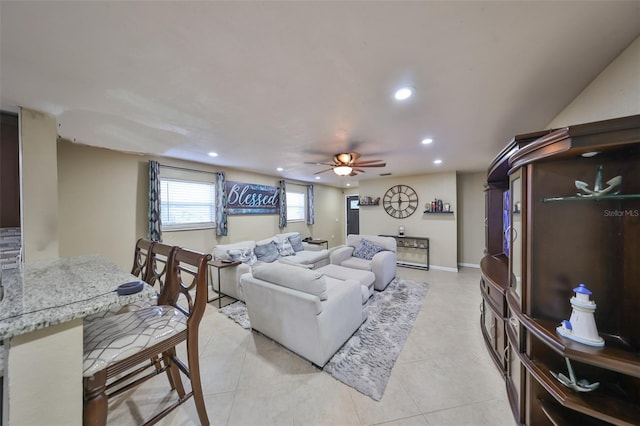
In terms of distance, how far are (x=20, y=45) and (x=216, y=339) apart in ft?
8.90

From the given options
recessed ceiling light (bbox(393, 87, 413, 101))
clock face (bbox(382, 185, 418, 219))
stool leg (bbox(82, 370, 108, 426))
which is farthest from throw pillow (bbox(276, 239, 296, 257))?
recessed ceiling light (bbox(393, 87, 413, 101))

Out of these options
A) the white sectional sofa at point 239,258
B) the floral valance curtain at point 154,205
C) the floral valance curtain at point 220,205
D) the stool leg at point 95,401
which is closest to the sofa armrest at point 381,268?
the white sectional sofa at point 239,258

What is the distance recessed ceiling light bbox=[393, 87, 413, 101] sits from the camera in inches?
61.8

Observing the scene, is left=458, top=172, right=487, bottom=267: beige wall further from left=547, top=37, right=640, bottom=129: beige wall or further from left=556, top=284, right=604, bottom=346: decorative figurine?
left=556, top=284, right=604, bottom=346: decorative figurine

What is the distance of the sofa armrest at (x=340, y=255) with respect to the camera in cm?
416

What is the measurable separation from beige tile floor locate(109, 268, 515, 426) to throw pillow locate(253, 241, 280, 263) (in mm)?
1642

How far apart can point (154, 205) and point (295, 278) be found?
2.76 m

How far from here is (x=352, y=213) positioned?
312 inches

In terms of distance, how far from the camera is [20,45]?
44.0 inches

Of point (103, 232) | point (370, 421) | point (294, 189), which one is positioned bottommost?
point (370, 421)

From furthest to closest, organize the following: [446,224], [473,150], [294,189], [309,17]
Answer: [294,189], [446,224], [473,150], [309,17]

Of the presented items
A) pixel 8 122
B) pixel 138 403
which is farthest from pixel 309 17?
pixel 8 122

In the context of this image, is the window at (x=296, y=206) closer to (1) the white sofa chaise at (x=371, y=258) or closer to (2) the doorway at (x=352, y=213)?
(1) the white sofa chaise at (x=371, y=258)

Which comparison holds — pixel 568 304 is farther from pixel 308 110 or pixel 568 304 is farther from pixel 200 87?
pixel 200 87
